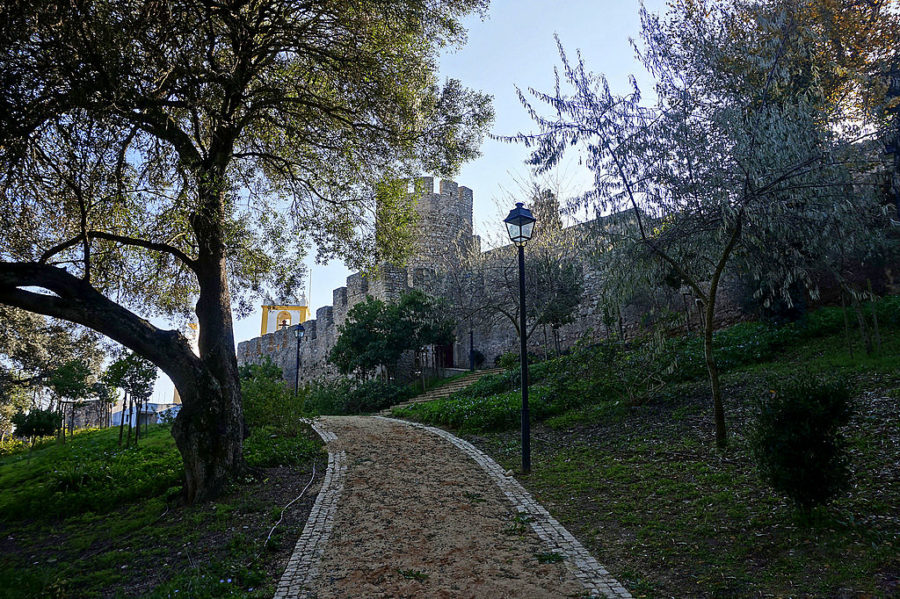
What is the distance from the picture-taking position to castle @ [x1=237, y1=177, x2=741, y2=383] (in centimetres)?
1708

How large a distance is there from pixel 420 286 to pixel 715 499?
1476 centimetres

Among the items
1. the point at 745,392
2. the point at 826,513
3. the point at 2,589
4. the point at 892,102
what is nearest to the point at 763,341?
the point at 745,392

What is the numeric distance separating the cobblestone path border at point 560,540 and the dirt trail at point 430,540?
92 mm

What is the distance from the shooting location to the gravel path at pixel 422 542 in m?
3.64

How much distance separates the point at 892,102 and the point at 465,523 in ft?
31.4

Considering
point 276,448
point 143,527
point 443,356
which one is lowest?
point 143,527

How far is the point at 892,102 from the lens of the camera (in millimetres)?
8836

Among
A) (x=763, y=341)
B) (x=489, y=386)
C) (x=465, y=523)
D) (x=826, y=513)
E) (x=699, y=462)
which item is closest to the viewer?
(x=826, y=513)

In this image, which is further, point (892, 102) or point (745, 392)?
point (892, 102)

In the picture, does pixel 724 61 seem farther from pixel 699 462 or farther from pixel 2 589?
pixel 2 589

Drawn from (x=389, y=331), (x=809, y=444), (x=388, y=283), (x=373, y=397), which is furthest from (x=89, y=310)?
(x=388, y=283)

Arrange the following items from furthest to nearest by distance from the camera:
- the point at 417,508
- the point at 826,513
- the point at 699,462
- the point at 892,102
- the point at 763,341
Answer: the point at 763,341 → the point at 892,102 → the point at 699,462 → the point at 417,508 → the point at 826,513

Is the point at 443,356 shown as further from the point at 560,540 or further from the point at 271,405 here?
the point at 560,540

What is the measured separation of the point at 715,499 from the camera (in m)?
4.93
